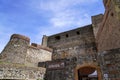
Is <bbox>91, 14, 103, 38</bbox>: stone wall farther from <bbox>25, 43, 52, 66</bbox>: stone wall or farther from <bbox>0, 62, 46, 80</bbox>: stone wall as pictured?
<bbox>0, 62, 46, 80</bbox>: stone wall

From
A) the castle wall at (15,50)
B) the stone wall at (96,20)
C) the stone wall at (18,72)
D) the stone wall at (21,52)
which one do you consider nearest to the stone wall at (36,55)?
the stone wall at (21,52)

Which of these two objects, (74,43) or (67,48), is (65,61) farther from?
(74,43)

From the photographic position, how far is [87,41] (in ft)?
60.5

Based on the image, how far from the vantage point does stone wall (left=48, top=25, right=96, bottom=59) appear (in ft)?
59.1

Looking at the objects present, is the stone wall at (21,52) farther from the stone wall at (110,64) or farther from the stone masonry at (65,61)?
the stone wall at (110,64)

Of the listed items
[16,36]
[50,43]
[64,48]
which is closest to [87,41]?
[64,48]

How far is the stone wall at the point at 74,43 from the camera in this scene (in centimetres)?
1802

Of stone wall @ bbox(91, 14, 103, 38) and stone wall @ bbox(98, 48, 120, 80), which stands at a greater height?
stone wall @ bbox(91, 14, 103, 38)

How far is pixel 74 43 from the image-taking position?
19266mm

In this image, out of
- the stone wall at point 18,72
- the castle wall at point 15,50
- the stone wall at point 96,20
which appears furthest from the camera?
the stone wall at point 96,20

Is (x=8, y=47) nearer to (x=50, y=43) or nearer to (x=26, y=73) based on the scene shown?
(x=26, y=73)

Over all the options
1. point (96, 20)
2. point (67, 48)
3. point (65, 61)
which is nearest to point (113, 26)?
point (65, 61)

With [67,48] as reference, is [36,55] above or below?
below

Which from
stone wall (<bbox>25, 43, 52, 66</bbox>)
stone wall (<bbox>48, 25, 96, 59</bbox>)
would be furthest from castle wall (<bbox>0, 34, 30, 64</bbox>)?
stone wall (<bbox>48, 25, 96, 59</bbox>)
